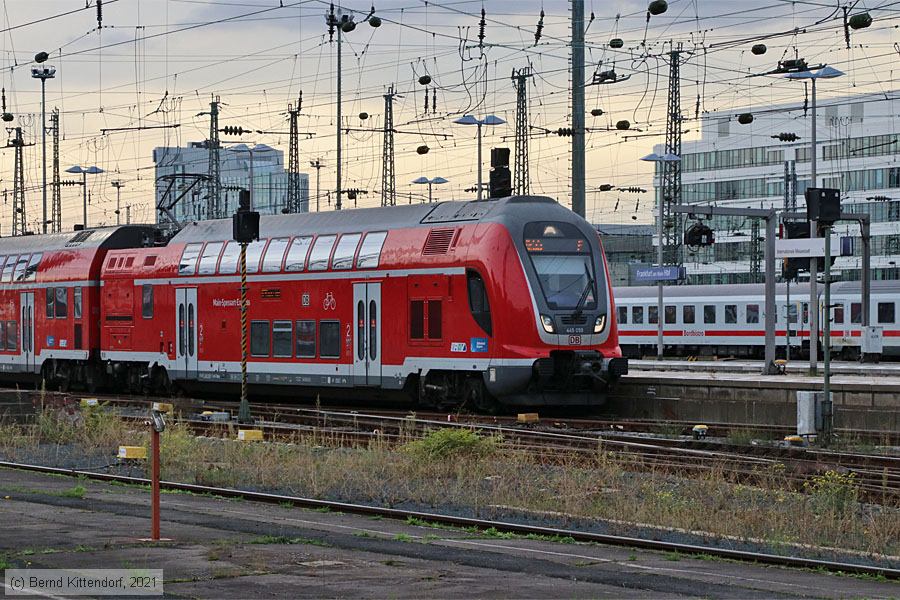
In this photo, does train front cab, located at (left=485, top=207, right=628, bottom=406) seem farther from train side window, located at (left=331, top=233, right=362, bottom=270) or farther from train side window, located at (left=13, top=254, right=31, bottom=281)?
train side window, located at (left=13, top=254, right=31, bottom=281)

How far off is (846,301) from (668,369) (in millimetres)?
12744

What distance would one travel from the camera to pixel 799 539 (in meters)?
13.3

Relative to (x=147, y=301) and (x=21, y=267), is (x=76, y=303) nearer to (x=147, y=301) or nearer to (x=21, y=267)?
(x=147, y=301)

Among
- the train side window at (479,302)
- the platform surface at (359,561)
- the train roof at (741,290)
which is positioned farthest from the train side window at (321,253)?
the train roof at (741,290)

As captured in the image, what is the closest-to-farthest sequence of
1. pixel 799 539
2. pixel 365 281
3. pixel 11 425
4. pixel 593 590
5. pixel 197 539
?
pixel 593 590 < pixel 197 539 < pixel 799 539 < pixel 11 425 < pixel 365 281

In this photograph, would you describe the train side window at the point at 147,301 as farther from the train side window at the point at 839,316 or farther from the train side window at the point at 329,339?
the train side window at the point at 839,316

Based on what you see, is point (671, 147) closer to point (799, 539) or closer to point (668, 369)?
point (668, 369)

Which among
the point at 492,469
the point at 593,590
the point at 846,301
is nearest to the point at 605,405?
the point at 492,469

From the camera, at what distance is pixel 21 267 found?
130 feet

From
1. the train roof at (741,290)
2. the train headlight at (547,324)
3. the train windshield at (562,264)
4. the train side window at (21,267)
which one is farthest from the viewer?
the train roof at (741,290)

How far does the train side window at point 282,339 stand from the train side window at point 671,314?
113ft

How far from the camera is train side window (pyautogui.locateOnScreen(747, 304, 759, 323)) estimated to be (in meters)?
58.3

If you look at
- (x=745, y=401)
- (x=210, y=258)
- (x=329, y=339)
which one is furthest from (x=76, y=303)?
(x=745, y=401)

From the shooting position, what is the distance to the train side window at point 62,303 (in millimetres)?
37375
